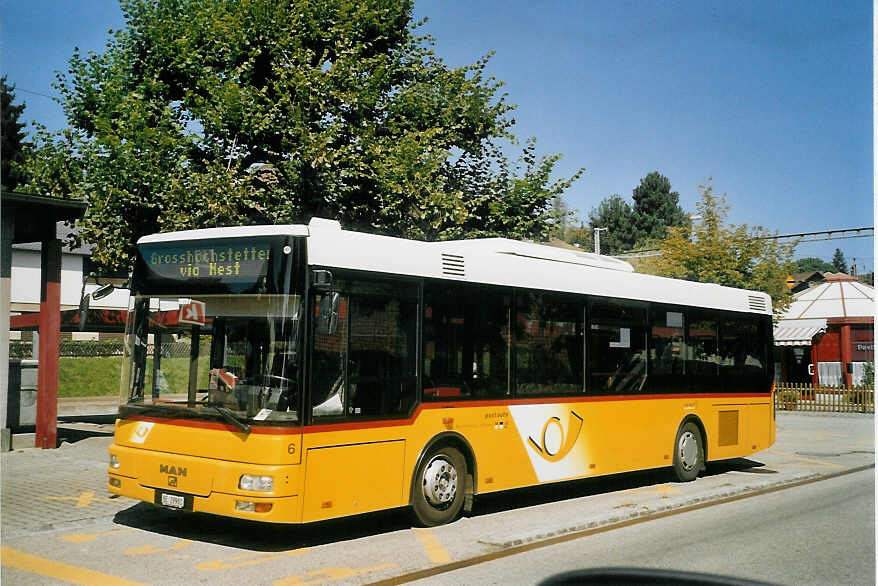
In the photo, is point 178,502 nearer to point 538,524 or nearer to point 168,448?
point 168,448

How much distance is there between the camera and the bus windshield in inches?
326

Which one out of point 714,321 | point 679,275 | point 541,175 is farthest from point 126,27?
point 679,275

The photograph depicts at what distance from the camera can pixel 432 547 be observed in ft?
28.2

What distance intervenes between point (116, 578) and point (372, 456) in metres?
2.70

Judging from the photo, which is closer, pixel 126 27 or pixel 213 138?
pixel 213 138

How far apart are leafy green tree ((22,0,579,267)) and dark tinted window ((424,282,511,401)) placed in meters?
6.97

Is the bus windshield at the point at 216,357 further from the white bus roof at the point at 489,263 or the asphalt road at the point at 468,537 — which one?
the asphalt road at the point at 468,537

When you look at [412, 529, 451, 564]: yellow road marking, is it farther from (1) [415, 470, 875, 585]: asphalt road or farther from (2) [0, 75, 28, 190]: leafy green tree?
(2) [0, 75, 28, 190]: leafy green tree

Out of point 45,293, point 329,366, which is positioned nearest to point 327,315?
point 329,366

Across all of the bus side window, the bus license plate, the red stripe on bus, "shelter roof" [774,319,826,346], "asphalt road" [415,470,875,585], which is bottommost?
"asphalt road" [415,470,875,585]

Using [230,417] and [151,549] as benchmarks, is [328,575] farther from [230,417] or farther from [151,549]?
[151,549]

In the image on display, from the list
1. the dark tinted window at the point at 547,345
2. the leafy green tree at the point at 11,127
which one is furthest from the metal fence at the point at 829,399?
the leafy green tree at the point at 11,127

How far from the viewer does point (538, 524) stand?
9922mm

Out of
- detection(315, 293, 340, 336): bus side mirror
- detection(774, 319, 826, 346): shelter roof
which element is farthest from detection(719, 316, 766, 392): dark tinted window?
detection(774, 319, 826, 346): shelter roof
